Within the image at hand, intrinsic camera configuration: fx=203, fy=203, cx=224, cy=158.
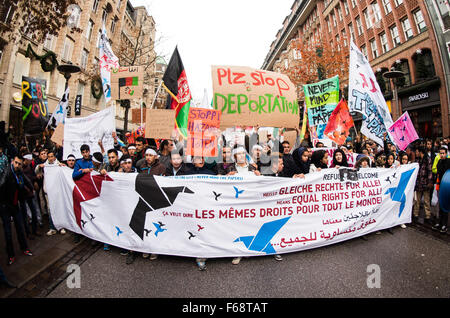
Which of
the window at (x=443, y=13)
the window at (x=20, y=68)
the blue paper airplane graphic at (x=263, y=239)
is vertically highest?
the window at (x=443, y=13)

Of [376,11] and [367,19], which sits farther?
[367,19]

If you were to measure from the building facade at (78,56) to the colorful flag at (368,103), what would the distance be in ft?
23.9

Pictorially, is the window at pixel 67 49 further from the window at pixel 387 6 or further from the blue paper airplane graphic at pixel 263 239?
the window at pixel 387 6

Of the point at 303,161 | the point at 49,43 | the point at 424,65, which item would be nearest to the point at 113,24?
the point at 49,43

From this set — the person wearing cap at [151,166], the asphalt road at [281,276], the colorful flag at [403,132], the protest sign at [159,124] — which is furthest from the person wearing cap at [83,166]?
the colorful flag at [403,132]

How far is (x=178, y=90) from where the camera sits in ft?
15.6

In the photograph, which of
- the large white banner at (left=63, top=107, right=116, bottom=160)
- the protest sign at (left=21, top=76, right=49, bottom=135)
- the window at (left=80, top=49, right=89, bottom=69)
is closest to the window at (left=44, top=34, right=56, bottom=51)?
the window at (left=80, top=49, right=89, bottom=69)

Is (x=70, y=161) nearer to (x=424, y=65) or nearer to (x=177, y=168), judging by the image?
(x=177, y=168)

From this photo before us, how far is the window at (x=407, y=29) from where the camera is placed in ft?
56.2

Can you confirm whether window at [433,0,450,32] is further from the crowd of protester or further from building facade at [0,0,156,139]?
building facade at [0,0,156,139]

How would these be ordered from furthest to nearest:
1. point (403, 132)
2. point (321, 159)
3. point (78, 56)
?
point (78, 56), point (403, 132), point (321, 159)

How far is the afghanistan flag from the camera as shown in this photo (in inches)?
183

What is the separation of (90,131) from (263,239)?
15.8 feet

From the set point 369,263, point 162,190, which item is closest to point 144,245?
point 162,190
